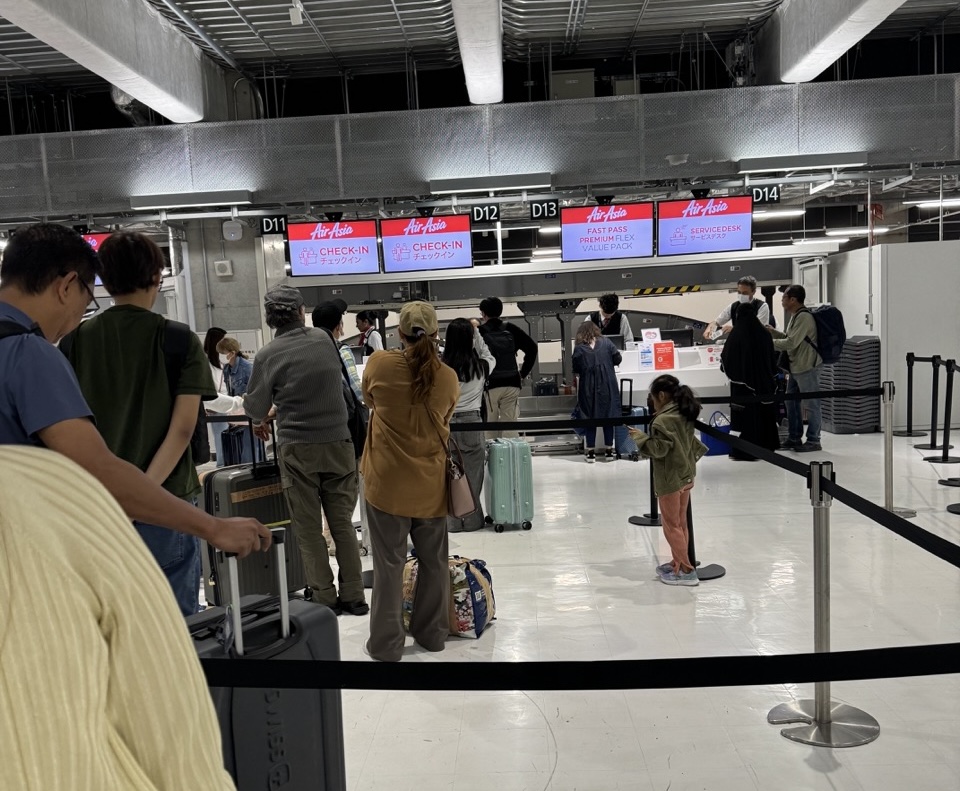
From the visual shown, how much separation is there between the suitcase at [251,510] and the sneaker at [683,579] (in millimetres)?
2160

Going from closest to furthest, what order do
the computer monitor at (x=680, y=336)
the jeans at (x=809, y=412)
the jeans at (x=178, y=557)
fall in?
1. the jeans at (x=178, y=557)
2. the jeans at (x=809, y=412)
3. the computer monitor at (x=680, y=336)

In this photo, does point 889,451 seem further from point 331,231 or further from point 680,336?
point 331,231

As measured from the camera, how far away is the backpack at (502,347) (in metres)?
7.62

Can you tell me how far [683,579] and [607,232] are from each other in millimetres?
5628

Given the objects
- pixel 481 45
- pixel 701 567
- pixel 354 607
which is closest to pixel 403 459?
pixel 354 607

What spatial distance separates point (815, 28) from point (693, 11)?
1524 mm

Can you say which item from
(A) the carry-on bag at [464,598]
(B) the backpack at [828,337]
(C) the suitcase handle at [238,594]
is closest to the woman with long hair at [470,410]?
(A) the carry-on bag at [464,598]

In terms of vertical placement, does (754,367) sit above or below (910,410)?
above

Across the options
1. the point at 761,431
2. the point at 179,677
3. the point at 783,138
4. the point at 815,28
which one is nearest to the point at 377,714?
the point at 179,677

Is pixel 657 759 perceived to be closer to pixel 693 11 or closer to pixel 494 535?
pixel 494 535

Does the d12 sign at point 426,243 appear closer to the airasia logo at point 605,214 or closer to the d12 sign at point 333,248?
the d12 sign at point 333,248

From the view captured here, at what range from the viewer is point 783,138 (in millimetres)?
9578

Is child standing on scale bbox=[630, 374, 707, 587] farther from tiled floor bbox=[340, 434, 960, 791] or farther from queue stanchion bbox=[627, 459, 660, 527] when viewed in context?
queue stanchion bbox=[627, 459, 660, 527]

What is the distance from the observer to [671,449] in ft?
17.1
